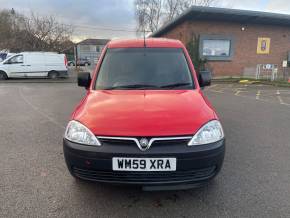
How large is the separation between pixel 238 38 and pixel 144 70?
1590cm

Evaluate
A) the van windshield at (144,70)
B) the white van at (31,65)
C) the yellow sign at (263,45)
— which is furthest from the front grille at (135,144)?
the yellow sign at (263,45)

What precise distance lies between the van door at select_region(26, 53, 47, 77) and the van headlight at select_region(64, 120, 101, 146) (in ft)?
53.4

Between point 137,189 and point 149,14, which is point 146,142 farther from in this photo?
point 149,14

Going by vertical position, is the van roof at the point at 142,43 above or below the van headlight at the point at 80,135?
above

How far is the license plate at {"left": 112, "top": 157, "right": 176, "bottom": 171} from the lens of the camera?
2.27m

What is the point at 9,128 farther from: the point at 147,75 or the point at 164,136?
the point at 164,136

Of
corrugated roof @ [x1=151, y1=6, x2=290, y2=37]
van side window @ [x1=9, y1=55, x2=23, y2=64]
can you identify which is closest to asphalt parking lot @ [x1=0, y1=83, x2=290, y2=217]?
corrugated roof @ [x1=151, y1=6, x2=290, y2=37]

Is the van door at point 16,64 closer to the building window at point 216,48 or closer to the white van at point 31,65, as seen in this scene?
the white van at point 31,65

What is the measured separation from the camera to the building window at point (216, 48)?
16734mm

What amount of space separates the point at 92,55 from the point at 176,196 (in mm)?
73441

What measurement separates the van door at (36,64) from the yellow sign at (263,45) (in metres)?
16.2

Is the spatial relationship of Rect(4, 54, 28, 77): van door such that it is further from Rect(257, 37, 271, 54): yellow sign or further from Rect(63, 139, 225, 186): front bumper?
Rect(257, 37, 271, 54): yellow sign

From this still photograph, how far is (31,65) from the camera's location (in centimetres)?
1683

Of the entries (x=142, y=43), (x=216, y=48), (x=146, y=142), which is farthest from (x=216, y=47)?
(x=146, y=142)
